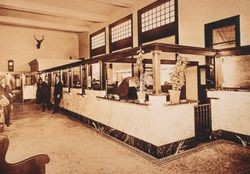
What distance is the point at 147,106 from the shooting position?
4.45 m

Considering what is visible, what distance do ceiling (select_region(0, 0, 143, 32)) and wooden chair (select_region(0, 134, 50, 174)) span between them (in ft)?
29.2

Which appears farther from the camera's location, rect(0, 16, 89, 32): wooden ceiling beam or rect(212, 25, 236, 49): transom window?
rect(0, 16, 89, 32): wooden ceiling beam

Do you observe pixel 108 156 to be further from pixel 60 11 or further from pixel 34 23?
pixel 34 23

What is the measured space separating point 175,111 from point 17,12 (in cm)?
1147

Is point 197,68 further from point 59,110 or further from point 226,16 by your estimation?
point 59,110

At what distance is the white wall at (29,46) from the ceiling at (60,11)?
222cm

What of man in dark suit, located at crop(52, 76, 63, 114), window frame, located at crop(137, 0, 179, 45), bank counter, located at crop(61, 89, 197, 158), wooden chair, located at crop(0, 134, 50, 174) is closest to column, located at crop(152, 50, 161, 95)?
bank counter, located at crop(61, 89, 197, 158)

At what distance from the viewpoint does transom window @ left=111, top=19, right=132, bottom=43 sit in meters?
11.4

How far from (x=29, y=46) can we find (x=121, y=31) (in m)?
7.54

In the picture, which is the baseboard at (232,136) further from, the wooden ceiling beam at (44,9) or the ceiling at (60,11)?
the wooden ceiling beam at (44,9)

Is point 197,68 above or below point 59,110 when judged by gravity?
above

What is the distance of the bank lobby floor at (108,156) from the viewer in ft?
12.5

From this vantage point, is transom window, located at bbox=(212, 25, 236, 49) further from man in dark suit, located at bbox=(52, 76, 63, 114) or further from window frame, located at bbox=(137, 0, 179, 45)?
man in dark suit, located at bbox=(52, 76, 63, 114)

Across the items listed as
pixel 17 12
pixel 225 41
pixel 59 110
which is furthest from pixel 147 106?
pixel 17 12
